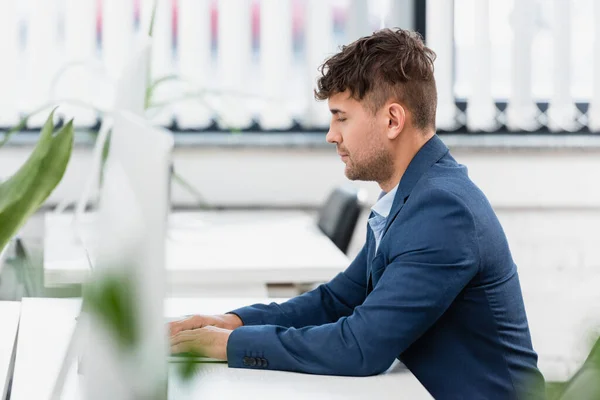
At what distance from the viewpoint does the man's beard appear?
1.58 metres

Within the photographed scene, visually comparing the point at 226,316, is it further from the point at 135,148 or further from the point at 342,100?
the point at 135,148

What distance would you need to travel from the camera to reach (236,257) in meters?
2.33

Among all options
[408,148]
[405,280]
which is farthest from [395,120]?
[405,280]

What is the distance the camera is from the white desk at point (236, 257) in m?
2.16

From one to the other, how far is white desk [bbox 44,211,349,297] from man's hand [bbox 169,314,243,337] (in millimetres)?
305

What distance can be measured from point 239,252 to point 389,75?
97 cm

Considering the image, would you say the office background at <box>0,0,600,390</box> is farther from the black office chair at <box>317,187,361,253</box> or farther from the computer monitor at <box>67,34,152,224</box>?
the computer monitor at <box>67,34,152,224</box>

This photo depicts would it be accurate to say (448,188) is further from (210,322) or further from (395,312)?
(210,322)

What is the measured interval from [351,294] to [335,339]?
0.41 meters

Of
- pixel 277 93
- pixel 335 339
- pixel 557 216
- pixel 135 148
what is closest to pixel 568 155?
pixel 557 216

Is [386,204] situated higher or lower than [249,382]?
higher

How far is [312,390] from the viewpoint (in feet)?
3.89

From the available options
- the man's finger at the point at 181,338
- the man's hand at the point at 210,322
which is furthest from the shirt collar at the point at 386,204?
the man's finger at the point at 181,338

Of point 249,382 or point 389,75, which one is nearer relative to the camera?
point 249,382
